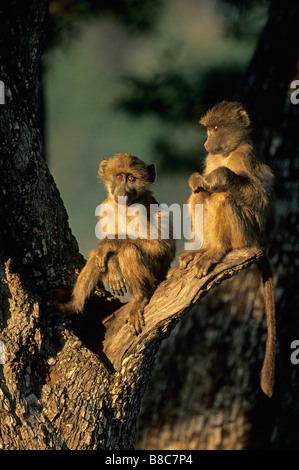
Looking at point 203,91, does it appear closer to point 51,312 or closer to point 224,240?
point 224,240

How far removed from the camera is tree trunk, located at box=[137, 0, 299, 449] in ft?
17.6

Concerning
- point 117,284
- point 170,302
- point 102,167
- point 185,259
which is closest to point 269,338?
point 185,259

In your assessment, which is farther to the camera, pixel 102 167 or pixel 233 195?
pixel 102 167

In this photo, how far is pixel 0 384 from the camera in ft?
10.6

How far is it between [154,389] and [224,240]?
8.42 feet

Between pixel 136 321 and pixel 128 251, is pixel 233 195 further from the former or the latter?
pixel 136 321

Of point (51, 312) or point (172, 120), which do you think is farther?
point (172, 120)

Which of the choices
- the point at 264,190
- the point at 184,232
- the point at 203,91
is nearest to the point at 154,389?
the point at 184,232

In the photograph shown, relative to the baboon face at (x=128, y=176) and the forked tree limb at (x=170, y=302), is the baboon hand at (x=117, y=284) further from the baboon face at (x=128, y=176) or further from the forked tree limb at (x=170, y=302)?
the baboon face at (x=128, y=176)

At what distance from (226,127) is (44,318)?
1.69 meters

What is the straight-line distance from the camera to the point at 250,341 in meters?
5.53

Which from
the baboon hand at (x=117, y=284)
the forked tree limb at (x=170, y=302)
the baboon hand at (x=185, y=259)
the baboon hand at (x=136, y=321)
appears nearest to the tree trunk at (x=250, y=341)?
the baboon hand at (x=185, y=259)

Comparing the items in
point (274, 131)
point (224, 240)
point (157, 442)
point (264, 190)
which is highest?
point (274, 131)

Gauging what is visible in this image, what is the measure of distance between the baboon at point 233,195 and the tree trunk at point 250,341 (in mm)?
1298
